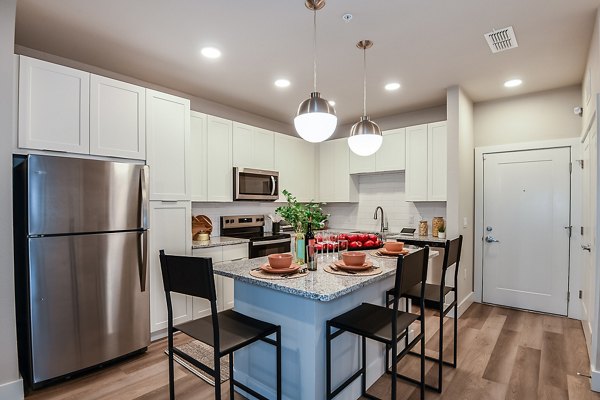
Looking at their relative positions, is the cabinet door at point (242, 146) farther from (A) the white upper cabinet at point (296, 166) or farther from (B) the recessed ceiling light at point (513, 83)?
(B) the recessed ceiling light at point (513, 83)

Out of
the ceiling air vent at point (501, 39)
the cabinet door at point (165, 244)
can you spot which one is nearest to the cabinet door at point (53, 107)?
the cabinet door at point (165, 244)

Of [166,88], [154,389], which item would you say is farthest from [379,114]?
[154,389]

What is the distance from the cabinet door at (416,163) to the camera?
431cm

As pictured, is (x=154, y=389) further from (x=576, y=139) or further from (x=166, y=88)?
(x=576, y=139)

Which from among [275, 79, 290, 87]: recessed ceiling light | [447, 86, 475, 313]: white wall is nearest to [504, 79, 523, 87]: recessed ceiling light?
[447, 86, 475, 313]: white wall

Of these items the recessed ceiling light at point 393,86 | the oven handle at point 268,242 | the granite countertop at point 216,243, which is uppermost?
the recessed ceiling light at point 393,86

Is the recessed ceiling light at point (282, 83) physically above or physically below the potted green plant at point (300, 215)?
above

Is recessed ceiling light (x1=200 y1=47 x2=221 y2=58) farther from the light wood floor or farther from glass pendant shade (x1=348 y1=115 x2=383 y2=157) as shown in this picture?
the light wood floor

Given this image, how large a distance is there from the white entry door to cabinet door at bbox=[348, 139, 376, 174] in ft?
4.85

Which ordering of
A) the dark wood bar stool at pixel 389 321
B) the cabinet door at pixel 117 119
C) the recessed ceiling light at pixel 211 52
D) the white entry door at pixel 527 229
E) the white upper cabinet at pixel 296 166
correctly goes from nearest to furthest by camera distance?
1. the dark wood bar stool at pixel 389 321
2. the cabinet door at pixel 117 119
3. the recessed ceiling light at pixel 211 52
4. the white entry door at pixel 527 229
5. the white upper cabinet at pixel 296 166

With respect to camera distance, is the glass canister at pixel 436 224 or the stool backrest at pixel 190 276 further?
the glass canister at pixel 436 224

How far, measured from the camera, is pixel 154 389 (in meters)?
2.33

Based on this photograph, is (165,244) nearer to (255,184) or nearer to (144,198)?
(144,198)

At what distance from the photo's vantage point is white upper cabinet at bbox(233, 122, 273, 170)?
4223 millimetres
